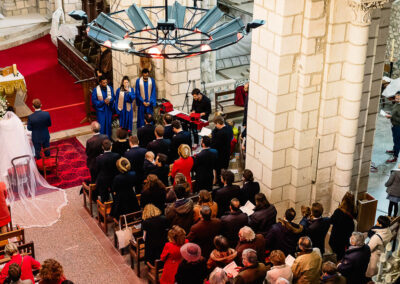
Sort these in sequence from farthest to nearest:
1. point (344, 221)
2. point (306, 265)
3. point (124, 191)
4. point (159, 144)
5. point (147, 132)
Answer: point (147, 132)
point (159, 144)
point (124, 191)
point (344, 221)
point (306, 265)

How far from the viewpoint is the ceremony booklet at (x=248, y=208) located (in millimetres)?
9508

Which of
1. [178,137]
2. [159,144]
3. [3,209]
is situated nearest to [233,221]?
[159,144]

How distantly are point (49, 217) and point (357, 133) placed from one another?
5.74 meters

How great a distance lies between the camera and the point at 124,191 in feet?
33.1

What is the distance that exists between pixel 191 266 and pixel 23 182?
5.08 metres

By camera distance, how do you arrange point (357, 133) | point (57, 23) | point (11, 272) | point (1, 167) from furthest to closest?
point (57, 23) → point (1, 167) → point (357, 133) → point (11, 272)

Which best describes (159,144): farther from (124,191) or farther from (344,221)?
(344,221)

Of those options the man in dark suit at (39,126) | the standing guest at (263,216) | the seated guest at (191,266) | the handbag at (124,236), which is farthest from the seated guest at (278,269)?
the man in dark suit at (39,126)

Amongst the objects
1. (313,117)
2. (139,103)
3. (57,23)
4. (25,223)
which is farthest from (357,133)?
(57,23)

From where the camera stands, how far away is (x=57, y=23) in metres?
19.7

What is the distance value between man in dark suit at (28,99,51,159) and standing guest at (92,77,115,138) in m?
1.25

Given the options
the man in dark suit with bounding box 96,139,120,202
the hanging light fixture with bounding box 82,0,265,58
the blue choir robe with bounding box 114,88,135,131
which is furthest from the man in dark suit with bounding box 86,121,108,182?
the hanging light fixture with bounding box 82,0,265,58

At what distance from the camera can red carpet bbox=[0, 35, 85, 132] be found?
15.4 meters

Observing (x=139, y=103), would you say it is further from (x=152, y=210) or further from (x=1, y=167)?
(x=152, y=210)
